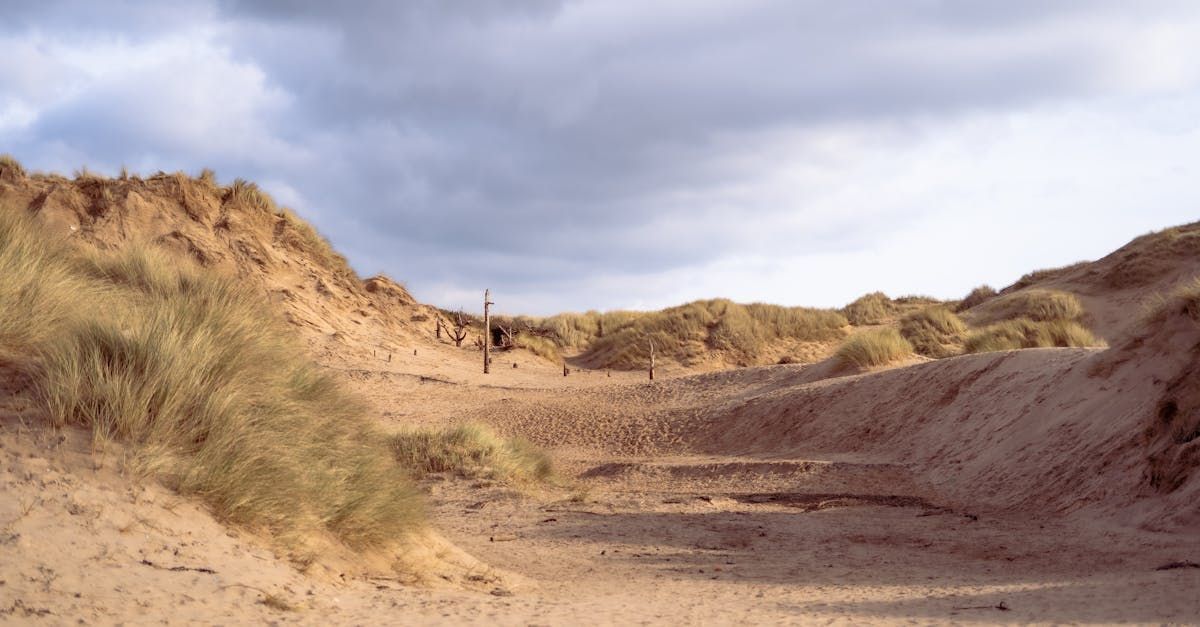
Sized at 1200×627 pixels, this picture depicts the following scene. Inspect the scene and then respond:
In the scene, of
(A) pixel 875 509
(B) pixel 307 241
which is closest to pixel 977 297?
(B) pixel 307 241

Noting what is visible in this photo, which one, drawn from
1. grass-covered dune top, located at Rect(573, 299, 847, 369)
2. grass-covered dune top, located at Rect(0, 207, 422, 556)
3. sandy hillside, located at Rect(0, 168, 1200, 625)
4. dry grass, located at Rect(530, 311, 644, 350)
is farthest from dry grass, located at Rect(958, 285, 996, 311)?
grass-covered dune top, located at Rect(0, 207, 422, 556)

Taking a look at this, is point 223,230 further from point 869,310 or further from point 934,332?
point 869,310

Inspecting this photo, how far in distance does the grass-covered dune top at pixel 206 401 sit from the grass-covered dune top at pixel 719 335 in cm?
3165

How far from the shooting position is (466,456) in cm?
1436

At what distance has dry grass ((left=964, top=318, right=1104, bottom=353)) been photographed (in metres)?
22.6

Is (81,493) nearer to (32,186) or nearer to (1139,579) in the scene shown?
(1139,579)

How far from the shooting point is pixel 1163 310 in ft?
40.0

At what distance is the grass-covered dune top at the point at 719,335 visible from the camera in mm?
40000

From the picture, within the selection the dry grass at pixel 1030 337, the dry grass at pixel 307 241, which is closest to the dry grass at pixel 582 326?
the dry grass at pixel 307 241

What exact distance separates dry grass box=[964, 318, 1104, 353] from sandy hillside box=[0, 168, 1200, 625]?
4.00 meters

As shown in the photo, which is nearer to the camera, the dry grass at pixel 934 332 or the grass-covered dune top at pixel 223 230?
the grass-covered dune top at pixel 223 230

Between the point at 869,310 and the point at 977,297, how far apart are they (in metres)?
4.99

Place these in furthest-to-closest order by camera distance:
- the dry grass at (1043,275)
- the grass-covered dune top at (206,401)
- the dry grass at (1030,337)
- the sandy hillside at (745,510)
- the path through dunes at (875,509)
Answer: the dry grass at (1043,275) < the dry grass at (1030,337) < the path through dunes at (875,509) < the grass-covered dune top at (206,401) < the sandy hillside at (745,510)

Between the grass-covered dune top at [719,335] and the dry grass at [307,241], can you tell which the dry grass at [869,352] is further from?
the dry grass at [307,241]
